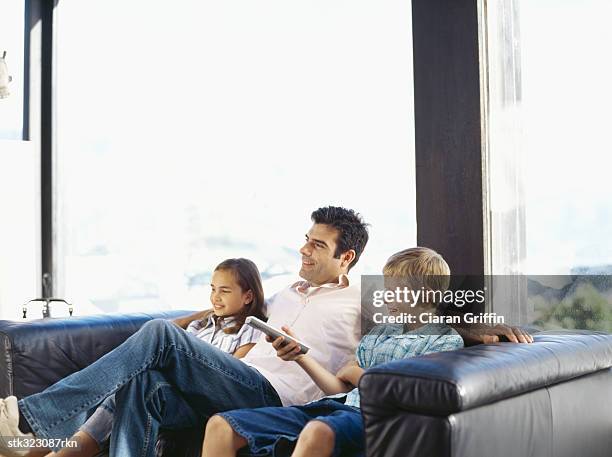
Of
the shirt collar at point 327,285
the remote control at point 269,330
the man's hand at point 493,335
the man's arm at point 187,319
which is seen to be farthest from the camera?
the man's arm at point 187,319

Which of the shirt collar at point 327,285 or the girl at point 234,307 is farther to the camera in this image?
the girl at point 234,307

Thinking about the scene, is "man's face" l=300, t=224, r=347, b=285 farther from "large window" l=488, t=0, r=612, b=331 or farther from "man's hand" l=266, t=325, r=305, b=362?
"large window" l=488, t=0, r=612, b=331

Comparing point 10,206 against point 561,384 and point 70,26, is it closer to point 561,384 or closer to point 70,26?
point 70,26

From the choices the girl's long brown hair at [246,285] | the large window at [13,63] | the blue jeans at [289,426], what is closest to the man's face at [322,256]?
the girl's long brown hair at [246,285]

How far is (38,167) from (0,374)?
1942mm

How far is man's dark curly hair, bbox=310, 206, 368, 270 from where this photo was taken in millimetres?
2971

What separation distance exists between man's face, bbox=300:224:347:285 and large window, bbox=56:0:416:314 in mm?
397

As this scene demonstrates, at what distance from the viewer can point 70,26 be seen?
4.77m

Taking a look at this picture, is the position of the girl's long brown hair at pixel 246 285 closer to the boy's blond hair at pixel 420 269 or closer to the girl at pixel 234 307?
the girl at pixel 234 307

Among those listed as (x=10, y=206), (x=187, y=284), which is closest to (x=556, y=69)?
(x=187, y=284)

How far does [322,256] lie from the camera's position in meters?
2.96

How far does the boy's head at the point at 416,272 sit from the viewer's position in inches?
102

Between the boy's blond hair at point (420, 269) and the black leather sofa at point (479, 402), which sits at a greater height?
the boy's blond hair at point (420, 269)

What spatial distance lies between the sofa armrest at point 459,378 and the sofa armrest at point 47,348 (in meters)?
1.54
